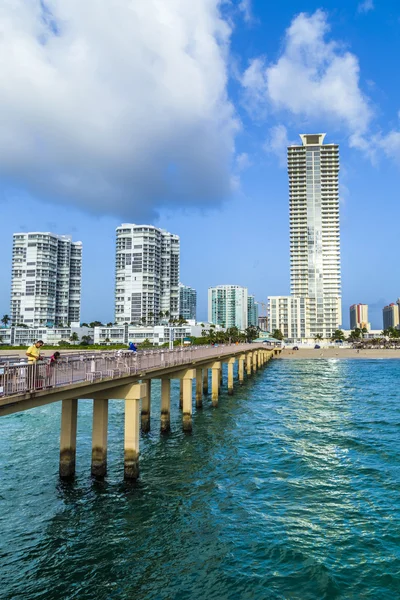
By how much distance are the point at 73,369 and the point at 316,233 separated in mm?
189511

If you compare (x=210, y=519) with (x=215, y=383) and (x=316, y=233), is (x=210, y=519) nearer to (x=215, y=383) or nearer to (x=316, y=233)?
(x=215, y=383)

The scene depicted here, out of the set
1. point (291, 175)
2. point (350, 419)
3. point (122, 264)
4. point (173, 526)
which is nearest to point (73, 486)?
point (173, 526)

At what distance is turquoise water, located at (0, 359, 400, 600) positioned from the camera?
1052cm

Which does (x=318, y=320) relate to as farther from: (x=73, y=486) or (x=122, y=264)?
(x=73, y=486)

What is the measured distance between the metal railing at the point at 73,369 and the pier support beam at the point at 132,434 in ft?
2.89

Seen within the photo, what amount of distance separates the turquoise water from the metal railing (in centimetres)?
459

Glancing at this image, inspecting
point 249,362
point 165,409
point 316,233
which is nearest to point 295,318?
point 316,233

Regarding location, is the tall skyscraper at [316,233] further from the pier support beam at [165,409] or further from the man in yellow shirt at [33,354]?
the man in yellow shirt at [33,354]

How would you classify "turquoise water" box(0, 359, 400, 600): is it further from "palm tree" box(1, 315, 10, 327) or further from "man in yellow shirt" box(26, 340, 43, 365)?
"palm tree" box(1, 315, 10, 327)

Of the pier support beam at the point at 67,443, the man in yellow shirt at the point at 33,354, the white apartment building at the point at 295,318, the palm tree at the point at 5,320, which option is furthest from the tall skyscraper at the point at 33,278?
the man in yellow shirt at the point at 33,354

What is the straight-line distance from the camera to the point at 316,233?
7569 inches

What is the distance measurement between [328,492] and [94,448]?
30.9ft

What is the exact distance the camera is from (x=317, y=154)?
196250 mm

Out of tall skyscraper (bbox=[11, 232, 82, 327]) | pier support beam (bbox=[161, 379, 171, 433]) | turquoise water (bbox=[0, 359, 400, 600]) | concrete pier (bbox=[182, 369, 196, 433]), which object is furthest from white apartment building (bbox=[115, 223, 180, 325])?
turquoise water (bbox=[0, 359, 400, 600])
